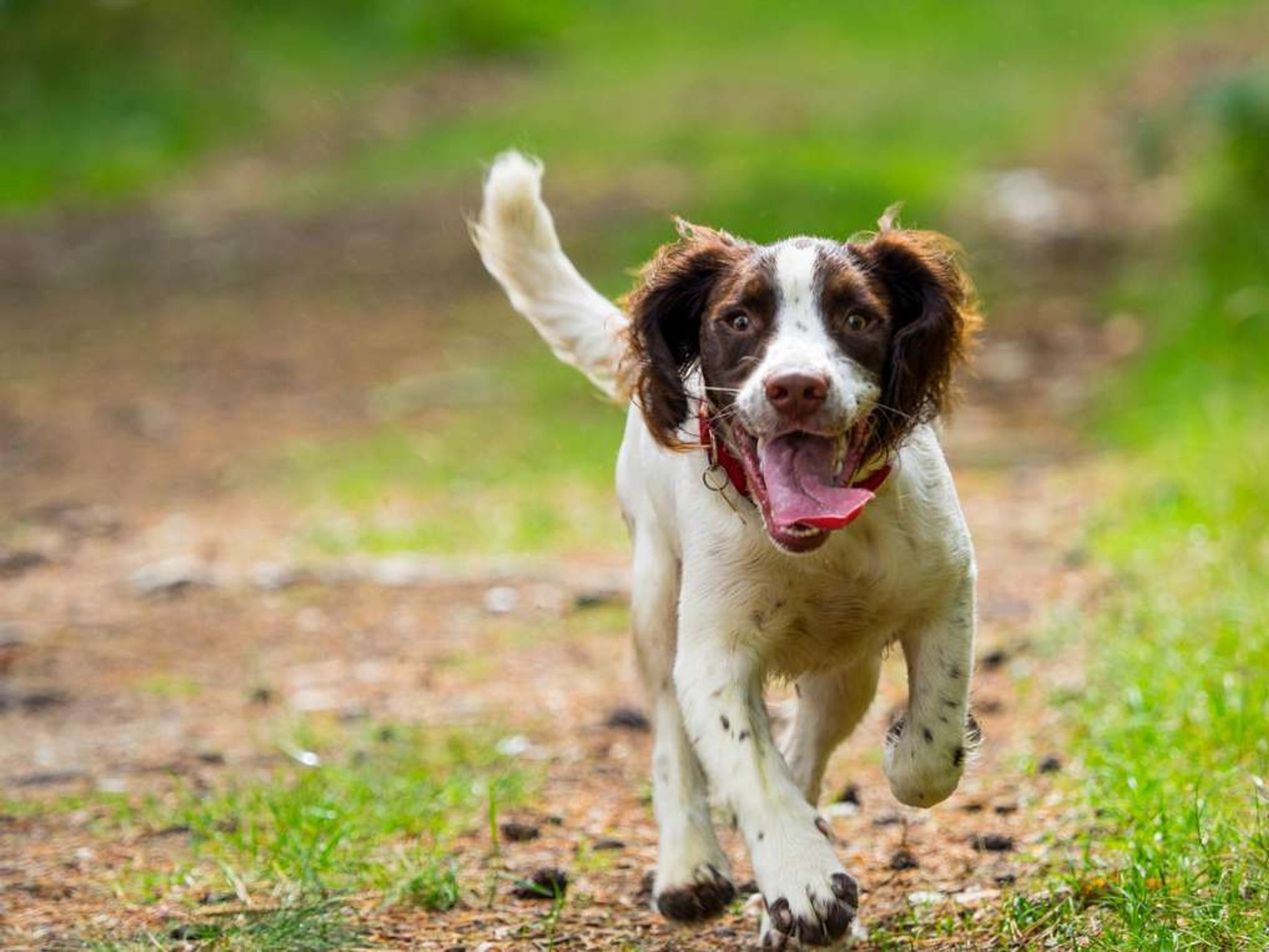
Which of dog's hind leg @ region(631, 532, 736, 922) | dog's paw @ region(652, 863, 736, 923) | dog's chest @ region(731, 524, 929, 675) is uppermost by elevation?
dog's chest @ region(731, 524, 929, 675)

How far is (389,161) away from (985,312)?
21.1ft

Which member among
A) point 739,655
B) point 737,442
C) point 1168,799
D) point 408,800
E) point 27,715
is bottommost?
point 27,715

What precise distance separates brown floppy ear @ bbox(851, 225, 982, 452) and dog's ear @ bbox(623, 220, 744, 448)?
0.27 meters

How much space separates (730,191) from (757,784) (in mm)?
10468

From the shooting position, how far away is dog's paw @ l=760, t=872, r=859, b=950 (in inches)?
135

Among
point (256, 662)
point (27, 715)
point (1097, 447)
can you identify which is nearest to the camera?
point (27, 715)

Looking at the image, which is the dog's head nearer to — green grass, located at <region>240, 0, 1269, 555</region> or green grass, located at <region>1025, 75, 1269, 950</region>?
green grass, located at <region>1025, 75, 1269, 950</region>

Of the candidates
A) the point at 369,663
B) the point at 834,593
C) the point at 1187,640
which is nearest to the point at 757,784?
the point at 834,593

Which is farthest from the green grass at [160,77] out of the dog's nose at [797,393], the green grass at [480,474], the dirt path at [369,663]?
the dog's nose at [797,393]

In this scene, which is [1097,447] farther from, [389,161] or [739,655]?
[389,161]

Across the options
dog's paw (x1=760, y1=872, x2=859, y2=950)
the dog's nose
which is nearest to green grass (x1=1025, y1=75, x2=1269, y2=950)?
dog's paw (x1=760, y1=872, x2=859, y2=950)

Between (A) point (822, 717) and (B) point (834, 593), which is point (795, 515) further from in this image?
(A) point (822, 717)

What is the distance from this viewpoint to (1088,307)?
38.8ft

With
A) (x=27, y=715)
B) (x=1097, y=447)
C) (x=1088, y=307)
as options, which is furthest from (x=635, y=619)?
(x=1088, y=307)
